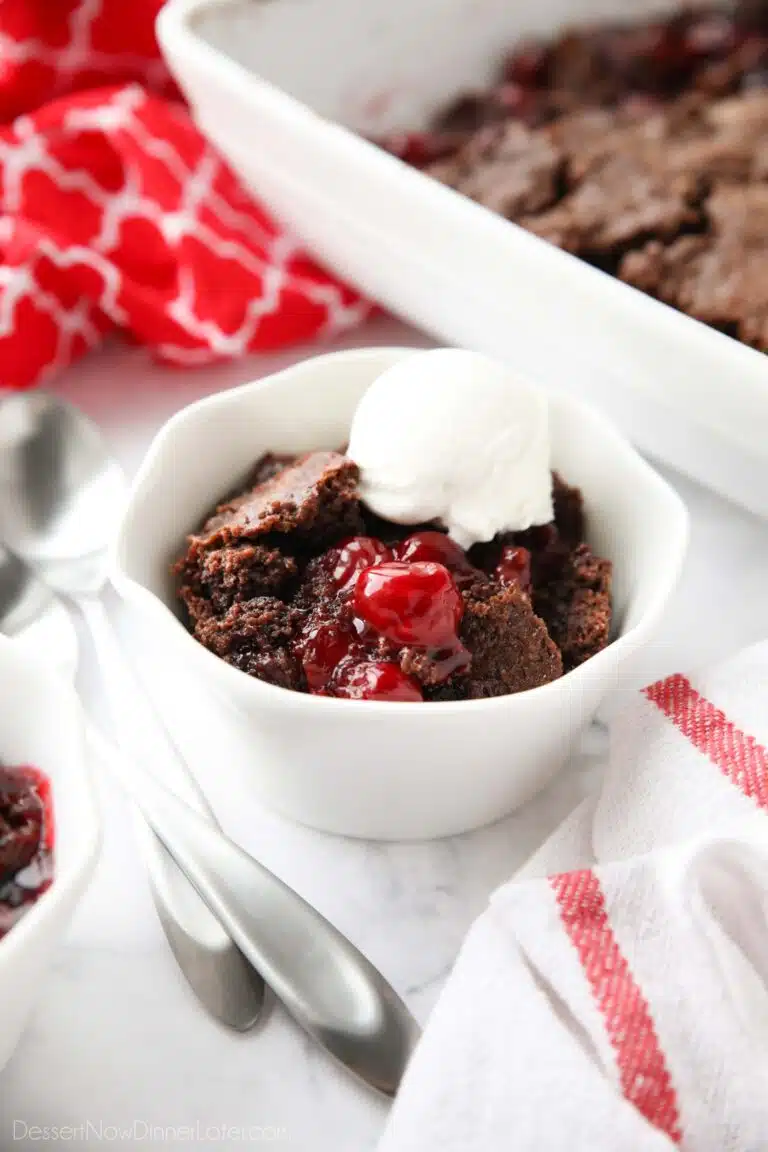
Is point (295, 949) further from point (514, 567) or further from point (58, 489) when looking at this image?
point (58, 489)

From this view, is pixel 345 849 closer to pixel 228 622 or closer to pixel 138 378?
pixel 228 622

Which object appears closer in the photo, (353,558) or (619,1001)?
(619,1001)

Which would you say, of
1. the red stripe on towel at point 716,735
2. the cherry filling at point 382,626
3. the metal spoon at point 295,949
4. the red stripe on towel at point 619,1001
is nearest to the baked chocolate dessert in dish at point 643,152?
the red stripe on towel at point 716,735

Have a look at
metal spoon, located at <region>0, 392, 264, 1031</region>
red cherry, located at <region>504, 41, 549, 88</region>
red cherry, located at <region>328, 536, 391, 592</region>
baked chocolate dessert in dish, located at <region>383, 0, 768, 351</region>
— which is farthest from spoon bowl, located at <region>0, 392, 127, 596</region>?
red cherry, located at <region>504, 41, 549, 88</region>

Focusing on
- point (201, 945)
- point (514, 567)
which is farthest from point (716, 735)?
point (201, 945)

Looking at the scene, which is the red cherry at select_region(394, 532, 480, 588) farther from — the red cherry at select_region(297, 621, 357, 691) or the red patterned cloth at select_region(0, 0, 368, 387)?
the red patterned cloth at select_region(0, 0, 368, 387)

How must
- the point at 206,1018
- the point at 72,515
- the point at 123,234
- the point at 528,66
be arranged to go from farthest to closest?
the point at 528,66, the point at 123,234, the point at 72,515, the point at 206,1018

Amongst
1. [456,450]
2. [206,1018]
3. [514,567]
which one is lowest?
[206,1018]
